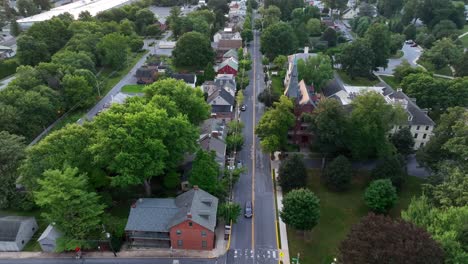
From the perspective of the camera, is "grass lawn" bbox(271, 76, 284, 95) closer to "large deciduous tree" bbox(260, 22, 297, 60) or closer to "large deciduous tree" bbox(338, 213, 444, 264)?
"large deciduous tree" bbox(260, 22, 297, 60)

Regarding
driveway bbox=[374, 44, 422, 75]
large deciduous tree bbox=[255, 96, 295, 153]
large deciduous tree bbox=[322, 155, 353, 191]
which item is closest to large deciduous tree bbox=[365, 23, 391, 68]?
driveway bbox=[374, 44, 422, 75]

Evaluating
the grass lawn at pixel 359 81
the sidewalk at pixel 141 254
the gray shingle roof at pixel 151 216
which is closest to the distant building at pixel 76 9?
the grass lawn at pixel 359 81

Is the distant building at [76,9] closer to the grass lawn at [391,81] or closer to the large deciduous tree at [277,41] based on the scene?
the large deciduous tree at [277,41]

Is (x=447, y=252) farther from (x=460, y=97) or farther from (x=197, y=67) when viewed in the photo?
(x=197, y=67)

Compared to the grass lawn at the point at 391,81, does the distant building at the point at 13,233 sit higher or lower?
higher

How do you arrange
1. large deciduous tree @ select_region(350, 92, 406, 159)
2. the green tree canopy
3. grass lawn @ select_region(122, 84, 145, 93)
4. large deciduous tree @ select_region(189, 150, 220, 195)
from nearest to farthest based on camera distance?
the green tree canopy, large deciduous tree @ select_region(189, 150, 220, 195), large deciduous tree @ select_region(350, 92, 406, 159), grass lawn @ select_region(122, 84, 145, 93)

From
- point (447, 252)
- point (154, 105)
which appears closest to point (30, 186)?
point (154, 105)

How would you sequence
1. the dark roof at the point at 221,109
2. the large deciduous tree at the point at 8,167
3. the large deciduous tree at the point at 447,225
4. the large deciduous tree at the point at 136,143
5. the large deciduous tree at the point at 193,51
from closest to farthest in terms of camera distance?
the large deciduous tree at the point at 447,225, the large deciduous tree at the point at 136,143, the large deciduous tree at the point at 8,167, the dark roof at the point at 221,109, the large deciduous tree at the point at 193,51
